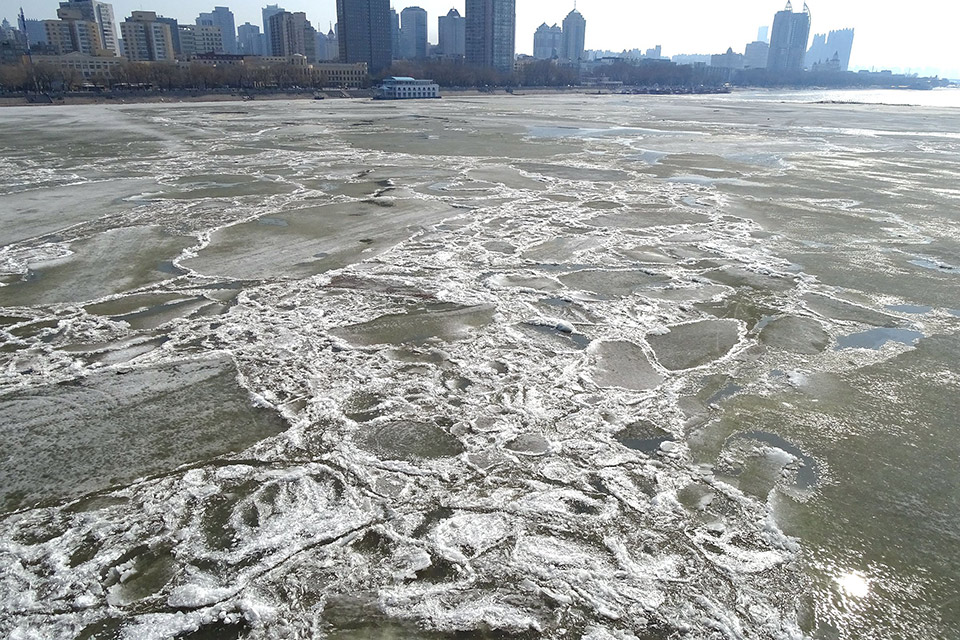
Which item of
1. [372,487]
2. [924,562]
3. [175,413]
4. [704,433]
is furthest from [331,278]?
[924,562]

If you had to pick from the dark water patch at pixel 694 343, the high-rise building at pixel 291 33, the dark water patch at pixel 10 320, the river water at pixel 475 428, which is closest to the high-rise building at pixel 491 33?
the high-rise building at pixel 291 33

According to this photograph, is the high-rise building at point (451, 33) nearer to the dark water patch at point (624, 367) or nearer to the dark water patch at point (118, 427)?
the dark water patch at point (624, 367)

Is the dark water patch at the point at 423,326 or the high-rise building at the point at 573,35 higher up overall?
the high-rise building at the point at 573,35

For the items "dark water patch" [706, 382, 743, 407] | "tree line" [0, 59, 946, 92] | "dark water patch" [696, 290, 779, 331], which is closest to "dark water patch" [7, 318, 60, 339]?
"dark water patch" [706, 382, 743, 407]

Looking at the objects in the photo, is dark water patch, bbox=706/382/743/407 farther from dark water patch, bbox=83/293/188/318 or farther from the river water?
dark water patch, bbox=83/293/188/318

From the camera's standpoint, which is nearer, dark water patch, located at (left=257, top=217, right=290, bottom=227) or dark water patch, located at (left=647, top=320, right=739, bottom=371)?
dark water patch, located at (left=647, top=320, right=739, bottom=371)

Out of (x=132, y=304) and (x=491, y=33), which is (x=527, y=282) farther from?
(x=491, y=33)

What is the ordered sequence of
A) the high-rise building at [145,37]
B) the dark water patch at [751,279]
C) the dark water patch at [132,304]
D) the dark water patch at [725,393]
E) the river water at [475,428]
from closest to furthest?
the river water at [475,428]
the dark water patch at [725,393]
the dark water patch at [132,304]
the dark water patch at [751,279]
the high-rise building at [145,37]
